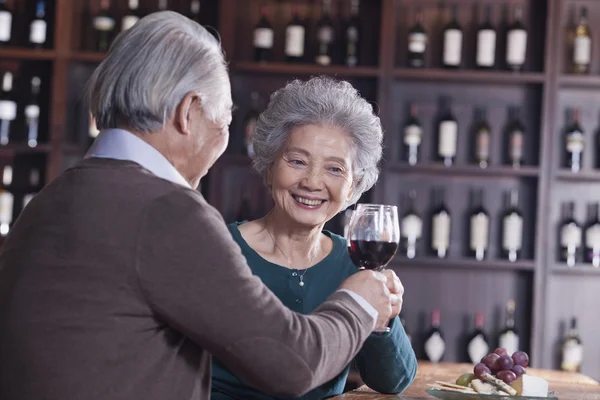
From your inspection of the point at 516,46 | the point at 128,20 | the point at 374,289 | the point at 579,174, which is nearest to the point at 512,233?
the point at 579,174

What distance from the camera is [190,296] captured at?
A: 103cm

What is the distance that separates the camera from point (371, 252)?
1.37 metres

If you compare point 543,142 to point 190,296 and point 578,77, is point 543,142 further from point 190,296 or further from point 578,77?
point 190,296

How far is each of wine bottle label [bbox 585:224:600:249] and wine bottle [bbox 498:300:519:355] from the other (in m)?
0.40

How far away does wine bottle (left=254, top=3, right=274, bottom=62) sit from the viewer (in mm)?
3711

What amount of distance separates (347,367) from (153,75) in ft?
2.25

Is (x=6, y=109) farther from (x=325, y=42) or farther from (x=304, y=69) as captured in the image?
(x=325, y=42)

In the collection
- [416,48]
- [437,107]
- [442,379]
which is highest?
[416,48]

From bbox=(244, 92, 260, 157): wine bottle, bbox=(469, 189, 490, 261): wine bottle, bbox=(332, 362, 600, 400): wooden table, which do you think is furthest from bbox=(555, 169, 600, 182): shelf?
bbox=(332, 362, 600, 400): wooden table

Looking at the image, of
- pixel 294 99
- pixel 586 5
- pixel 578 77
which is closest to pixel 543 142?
pixel 578 77

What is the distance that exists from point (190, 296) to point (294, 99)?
88cm

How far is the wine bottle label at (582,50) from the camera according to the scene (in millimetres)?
3699

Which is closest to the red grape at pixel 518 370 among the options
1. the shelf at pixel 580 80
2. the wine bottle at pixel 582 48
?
the shelf at pixel 580 80

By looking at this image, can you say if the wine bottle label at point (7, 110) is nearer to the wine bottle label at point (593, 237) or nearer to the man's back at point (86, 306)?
the wine bottle label at point (593, 237)
